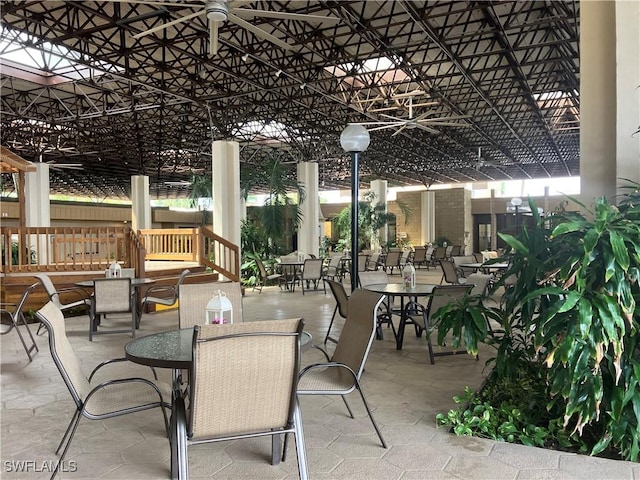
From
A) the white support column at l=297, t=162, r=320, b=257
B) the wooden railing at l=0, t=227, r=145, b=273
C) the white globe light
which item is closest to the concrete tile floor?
the white globe light

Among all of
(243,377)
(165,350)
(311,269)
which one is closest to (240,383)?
(243,377)

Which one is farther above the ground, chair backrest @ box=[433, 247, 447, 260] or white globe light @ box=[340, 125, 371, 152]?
white globe light @ box=[340, 125, 371, 152]

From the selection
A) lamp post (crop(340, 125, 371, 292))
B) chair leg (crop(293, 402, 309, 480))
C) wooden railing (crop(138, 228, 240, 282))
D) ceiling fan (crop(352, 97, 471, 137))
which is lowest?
chair leg (crop(293, 402, 309, 480))

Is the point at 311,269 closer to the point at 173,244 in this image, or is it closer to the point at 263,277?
the point at 263,277

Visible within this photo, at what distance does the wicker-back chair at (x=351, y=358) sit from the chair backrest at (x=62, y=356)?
3.40 feet

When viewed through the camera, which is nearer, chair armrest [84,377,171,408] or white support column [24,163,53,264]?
chair armrest [84,377,171,408]

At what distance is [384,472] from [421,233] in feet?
75.7

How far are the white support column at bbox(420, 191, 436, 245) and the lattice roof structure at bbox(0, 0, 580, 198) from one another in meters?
1.79

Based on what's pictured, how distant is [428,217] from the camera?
966 inches

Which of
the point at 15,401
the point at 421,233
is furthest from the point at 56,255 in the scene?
the point at 421,233

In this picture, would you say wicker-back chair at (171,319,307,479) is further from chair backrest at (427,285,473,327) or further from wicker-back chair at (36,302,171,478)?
chair backrest at (427,285,473,327)

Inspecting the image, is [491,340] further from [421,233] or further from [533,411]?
[421,233]

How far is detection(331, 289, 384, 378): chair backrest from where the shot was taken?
260 cm

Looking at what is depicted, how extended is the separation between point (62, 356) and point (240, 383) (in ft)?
3.02
